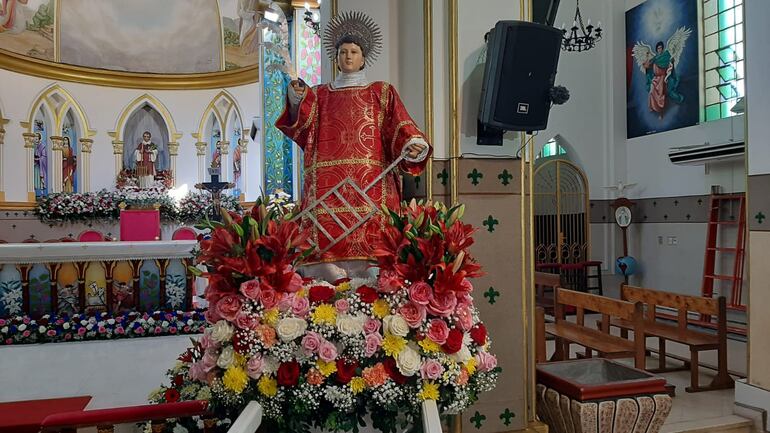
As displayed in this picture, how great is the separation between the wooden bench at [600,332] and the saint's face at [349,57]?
3.08 meters

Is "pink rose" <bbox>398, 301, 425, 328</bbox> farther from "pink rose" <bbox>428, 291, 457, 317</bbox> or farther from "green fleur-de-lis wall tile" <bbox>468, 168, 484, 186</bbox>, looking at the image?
"green fleur-de-lis wall tile" <bbox>468, 168, 484, 186</bbox>

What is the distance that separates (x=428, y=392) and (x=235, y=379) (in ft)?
2.29

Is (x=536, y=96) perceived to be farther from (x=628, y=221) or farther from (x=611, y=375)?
(x=628, y=221)

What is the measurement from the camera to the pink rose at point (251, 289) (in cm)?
211

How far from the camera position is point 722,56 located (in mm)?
8438

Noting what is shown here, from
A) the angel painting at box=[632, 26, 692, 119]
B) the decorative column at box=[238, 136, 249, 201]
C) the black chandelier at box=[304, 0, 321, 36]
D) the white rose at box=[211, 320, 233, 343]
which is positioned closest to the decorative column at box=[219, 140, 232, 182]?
the decorative column at box=[238, 136, 249, 201]

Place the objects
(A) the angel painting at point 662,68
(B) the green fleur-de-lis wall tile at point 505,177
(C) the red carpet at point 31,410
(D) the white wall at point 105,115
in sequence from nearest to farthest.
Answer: (C) the red carpet at point 31,410, (B) the green fleur-de-lis wall tile at point 505,177, (A) the angel painting at point 662,68, (D) the white wall at point 105,115

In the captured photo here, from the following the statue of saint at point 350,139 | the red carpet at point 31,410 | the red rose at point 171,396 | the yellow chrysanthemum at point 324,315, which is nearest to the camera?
the yellow chrysanthemum at point 324,315

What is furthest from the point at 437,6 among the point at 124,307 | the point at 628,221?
the point at 628,221

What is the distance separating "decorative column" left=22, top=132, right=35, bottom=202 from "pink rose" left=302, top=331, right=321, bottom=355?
1026cm

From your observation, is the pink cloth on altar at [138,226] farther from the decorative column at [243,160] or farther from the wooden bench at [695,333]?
the decorative column at [243,160]

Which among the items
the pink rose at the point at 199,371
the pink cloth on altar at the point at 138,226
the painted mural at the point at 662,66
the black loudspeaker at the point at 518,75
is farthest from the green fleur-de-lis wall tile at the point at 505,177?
the painted mural at the point at 662,66

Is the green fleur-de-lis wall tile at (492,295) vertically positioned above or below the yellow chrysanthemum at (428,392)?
above

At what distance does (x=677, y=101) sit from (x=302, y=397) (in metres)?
8.75
